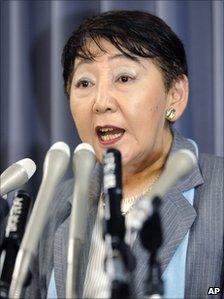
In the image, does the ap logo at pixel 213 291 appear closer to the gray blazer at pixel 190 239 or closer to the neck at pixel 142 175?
the gray blazer at pixel 190 239

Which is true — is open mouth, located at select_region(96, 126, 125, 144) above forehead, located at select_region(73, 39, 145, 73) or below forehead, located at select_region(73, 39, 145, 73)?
below

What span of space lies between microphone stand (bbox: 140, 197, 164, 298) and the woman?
41 cm

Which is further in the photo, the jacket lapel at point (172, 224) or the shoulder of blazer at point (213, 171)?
the shoulder of blazer at point (213, 171)

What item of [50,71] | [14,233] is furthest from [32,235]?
[50,71]

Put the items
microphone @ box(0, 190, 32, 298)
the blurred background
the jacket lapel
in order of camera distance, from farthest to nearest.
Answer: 1. the blurred background
2. the jacket lapel
3. microphone @ box(0, 190, 32, 298)

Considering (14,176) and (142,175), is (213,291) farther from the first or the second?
(14,176)

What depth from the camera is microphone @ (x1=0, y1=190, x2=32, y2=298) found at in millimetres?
804

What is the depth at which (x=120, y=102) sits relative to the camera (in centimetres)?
124

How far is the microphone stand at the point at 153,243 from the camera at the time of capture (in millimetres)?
722

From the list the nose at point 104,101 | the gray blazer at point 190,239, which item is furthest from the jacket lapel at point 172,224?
the nose at point 104,101

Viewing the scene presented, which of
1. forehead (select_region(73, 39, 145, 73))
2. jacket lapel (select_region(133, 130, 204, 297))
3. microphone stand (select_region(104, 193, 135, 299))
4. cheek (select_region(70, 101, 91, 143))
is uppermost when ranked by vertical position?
forehead (select_region(73, 39, 145, 73))

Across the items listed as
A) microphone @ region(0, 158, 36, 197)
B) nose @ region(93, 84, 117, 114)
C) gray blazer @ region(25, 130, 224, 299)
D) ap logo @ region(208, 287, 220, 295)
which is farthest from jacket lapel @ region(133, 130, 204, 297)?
microphone @ region(0, 158, 36, 197)

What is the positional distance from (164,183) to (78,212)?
5.1 inches

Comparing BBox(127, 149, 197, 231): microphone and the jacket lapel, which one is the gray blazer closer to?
the jacket lapel
